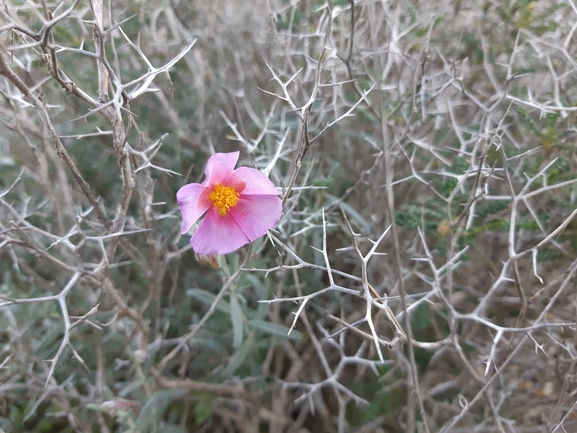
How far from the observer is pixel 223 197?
3.20 ft

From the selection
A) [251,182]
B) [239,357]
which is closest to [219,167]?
[251,182]

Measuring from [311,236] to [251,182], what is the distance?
24.0 inches

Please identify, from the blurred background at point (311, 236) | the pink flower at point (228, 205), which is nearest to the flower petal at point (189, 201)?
the pink flower at point (228, 205)

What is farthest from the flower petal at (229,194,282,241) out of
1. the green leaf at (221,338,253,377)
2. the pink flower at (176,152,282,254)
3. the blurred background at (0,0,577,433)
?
the green leaf at (221,338,253,377)

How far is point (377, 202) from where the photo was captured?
4.91 ft

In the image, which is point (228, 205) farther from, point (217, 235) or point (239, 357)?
point (239, 357)

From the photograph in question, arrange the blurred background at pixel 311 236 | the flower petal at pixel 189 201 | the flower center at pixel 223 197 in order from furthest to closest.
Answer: the blurred background at pixel 311 236 < the flower center at pixel 223 197 < the flower petal at pixel 189 201

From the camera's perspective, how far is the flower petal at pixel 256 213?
2.92 feet

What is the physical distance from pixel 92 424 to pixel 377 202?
1174 mm

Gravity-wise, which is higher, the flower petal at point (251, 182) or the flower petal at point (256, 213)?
the flower petal at point (251, 182)

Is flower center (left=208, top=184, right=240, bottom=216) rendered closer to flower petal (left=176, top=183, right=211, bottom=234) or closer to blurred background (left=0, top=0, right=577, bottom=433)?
flower petal (left=176, top=183, right=211, bottom=234)

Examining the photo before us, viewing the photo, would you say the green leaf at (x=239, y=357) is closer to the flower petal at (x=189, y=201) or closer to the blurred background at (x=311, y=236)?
the blurred background at (x=311, y=236)

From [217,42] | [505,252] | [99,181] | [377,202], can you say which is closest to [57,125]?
[99,181]

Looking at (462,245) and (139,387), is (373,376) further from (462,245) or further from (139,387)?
(139,387)
